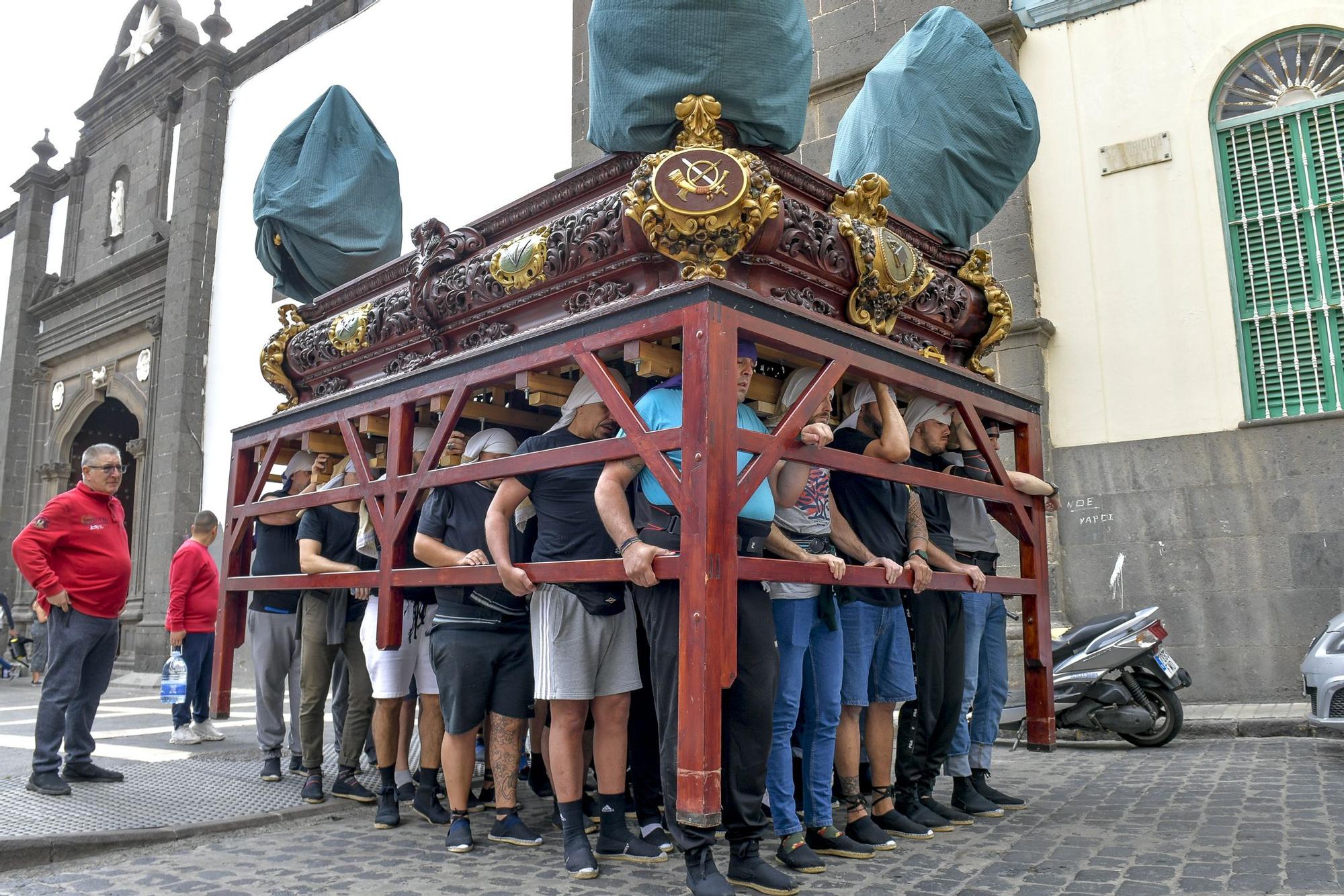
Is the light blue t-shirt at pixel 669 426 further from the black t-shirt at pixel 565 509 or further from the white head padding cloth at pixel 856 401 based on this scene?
the white head padding cloth at pixel 856 401

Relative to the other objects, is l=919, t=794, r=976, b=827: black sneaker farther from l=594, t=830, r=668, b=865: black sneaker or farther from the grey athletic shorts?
the grey athletic shorts

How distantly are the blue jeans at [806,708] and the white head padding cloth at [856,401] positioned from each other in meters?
0.93

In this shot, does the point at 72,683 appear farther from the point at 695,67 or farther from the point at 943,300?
the point at 943,300

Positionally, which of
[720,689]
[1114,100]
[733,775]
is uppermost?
[1114,100]

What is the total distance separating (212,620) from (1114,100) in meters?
8.55

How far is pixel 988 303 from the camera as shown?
16.5 feet

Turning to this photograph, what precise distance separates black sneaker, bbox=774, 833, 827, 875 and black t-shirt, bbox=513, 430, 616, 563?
1.21 m

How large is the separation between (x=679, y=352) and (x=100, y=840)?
2964 mm

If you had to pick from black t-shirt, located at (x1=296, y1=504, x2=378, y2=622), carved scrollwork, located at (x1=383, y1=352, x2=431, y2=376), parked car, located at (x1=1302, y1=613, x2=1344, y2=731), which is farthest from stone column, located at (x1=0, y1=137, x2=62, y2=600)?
parked car, located at (x1=1302, y1=613, x2=1344, y2=731)

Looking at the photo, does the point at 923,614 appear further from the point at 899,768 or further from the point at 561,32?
the point at 561,32

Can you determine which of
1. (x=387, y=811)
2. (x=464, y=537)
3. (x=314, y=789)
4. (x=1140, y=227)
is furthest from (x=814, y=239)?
(x=1140, y=227)

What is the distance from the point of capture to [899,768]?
14.7ft

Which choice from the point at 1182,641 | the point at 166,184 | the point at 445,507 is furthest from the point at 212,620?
the point at 166,184

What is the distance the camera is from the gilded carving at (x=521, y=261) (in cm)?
416
